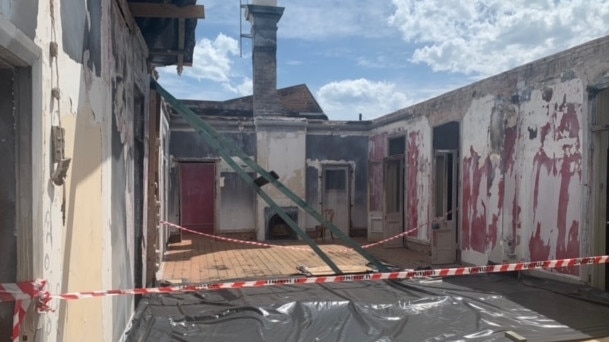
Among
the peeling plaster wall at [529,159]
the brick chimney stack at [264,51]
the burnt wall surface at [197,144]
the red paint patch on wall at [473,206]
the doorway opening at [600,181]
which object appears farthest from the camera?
the brick chimney stack at [264,51]

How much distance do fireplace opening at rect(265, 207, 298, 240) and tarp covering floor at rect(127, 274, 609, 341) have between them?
5.77 metres

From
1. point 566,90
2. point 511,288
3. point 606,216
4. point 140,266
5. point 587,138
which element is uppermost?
point 566,90

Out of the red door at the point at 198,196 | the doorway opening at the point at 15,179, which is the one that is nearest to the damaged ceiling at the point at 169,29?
the doorway opening at the point at 15,179

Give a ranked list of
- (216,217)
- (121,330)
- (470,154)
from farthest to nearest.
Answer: (216,217) → (470,154) → (121,330)

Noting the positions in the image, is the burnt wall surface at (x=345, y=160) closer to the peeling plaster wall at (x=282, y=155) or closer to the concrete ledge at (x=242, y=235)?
the peeling plaster wall at (x=282, y=155)

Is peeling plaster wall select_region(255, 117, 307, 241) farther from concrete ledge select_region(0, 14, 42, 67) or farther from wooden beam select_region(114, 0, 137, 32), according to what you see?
concrete ledge select_region(0, 14, 42, 67)

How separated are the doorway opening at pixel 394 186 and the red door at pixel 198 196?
4.75 m

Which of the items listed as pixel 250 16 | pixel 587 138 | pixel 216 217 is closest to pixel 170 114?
pixel 216 217

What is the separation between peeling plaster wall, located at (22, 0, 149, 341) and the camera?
1901 mm

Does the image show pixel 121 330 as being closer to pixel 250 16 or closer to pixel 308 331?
pixel 308 331

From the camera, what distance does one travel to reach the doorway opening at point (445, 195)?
842 centimetres

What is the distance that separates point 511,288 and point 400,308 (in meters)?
2.17

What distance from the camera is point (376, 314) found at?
4.81 m

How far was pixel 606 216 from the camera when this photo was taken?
573cm
